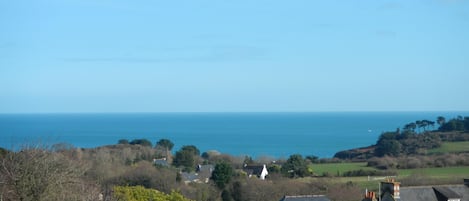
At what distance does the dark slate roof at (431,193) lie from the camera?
25172 mm

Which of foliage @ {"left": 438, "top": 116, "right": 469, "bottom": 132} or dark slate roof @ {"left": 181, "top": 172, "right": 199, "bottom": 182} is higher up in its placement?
foliage @ {"left": 438, "top": 116, "right": 469, "bottom": 132}

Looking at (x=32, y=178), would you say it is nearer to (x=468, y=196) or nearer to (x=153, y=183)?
(x=468, y=196)

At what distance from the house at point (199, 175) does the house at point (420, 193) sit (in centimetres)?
1809

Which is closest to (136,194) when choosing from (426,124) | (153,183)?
(153,183)

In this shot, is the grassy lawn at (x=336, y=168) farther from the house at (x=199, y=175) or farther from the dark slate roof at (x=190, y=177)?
the dark slate roof at (x=190, y=177)

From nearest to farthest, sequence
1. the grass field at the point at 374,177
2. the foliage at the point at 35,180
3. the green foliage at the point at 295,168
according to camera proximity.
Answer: the foliage at the point at 35,180
the grass field at the point at 374,177
the green foliage at the point at 295,168

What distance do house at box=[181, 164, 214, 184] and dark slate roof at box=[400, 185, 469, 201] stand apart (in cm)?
1807

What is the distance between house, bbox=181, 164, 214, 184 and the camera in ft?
142

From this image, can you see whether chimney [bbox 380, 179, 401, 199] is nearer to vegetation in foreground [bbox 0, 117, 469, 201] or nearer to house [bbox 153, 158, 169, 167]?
vegetation in foreground [bbox 0, 117, 469, 201]

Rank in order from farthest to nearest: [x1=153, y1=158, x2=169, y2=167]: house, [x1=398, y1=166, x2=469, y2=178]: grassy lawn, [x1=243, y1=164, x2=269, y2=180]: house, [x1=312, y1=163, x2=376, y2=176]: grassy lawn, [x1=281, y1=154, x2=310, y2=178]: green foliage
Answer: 1. [x1=312, y1=163, x2=376, y2=176]: grassy lawn
2. [x1=243, y1=164, x2=269, y2=180]: house
3. [x1=281, y1=154, x2=310, y2=178]: green foliage
4. [x1=153, y1=158, x2=169, y2=167]: house
5. [x1=398, y1=166, x2=469, y2=178]: grassy lawn

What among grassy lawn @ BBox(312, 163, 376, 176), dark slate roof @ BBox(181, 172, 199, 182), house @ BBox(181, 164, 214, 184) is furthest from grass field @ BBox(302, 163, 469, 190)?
dark slate roof @ BBox(181, 172, 199, 182)

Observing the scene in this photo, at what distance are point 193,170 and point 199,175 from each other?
4172 millimetres

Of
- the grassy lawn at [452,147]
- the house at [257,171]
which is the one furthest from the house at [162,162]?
the grassy lawn at [452,147]

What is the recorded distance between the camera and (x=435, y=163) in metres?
51.8
